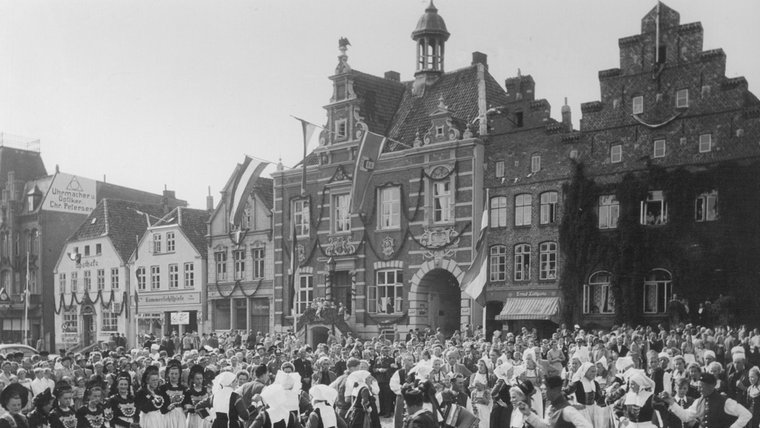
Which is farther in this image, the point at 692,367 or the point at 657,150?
the point at 657,150

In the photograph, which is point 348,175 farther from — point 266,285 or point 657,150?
point 657,150

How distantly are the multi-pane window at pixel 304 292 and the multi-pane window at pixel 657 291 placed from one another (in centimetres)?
1712

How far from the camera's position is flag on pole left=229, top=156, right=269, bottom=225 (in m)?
33.1

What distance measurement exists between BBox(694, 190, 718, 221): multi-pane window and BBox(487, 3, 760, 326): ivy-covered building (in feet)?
0.13

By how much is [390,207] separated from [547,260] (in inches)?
337

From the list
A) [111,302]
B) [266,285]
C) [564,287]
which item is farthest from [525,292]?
[111,302]

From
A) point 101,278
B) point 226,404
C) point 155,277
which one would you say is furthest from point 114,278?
point 226,404

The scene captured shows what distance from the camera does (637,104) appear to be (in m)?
31.4

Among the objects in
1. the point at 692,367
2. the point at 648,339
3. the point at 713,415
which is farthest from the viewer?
the point at 648,339

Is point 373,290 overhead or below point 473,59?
below

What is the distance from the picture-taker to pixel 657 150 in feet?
101

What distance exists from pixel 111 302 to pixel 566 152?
1326 inches

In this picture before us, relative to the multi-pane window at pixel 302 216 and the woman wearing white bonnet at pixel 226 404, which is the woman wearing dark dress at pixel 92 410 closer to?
the woman wearing white bonnet at pixel 226 404

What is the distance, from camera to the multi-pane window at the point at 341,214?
4044 centimetres
